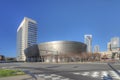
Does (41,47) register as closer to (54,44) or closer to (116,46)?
(54,44)

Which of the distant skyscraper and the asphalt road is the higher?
the distant skyscraper

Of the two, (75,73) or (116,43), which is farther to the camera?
(116,43)

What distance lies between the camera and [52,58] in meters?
161

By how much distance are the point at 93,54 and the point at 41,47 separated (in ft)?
157

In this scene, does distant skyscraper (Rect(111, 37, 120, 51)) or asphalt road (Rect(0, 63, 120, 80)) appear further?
distant skyscraper (Rect(111, 37, 120, 51))

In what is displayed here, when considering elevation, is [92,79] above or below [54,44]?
below

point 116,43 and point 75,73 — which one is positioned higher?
point 116,43

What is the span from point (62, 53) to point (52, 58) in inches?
326

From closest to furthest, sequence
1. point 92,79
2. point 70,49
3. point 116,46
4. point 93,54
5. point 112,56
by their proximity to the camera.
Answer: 1. point 92,79
2. point 116,46
3. point 93,54
4. point 112,56
5. point 70,49

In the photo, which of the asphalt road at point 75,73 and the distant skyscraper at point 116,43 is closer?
the asphalt road at point 75,73

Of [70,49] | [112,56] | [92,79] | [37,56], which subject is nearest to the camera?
[92,79]

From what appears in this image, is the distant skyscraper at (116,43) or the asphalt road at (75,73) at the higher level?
the distant skyscraper at (116,43)

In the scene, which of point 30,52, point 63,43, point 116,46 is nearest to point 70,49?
point 63,43

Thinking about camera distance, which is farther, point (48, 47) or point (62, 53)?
point (48, 47)
